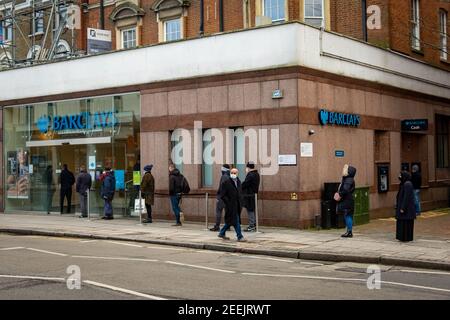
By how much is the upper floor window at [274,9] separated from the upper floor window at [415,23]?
18.7 feet

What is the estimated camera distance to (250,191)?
16.9m

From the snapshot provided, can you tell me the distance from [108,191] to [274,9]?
33.9 ft

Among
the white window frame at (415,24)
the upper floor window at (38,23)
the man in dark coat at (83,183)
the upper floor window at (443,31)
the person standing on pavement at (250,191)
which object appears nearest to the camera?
the person standing on pavement at (250,191)

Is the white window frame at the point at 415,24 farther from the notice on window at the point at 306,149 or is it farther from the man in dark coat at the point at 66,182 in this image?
the man in dark coat at the point at 66,182

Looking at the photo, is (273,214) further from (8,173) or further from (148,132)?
A: (8,173)

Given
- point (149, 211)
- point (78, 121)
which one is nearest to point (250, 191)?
point (149, 211)

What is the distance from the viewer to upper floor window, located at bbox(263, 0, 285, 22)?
80.3ft

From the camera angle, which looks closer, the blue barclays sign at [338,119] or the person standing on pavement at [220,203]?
the person standing on pavement at [220,203]

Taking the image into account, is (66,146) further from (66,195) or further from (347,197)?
(347,197)

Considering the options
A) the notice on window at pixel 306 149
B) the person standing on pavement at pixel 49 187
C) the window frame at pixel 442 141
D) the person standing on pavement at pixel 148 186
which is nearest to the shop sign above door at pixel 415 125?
the window frame at pixel 442 141

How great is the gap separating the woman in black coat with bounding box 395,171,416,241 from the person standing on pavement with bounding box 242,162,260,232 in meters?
4.12

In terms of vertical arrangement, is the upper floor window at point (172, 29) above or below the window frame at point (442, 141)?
above

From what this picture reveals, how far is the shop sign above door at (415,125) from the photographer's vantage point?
22.0 m
